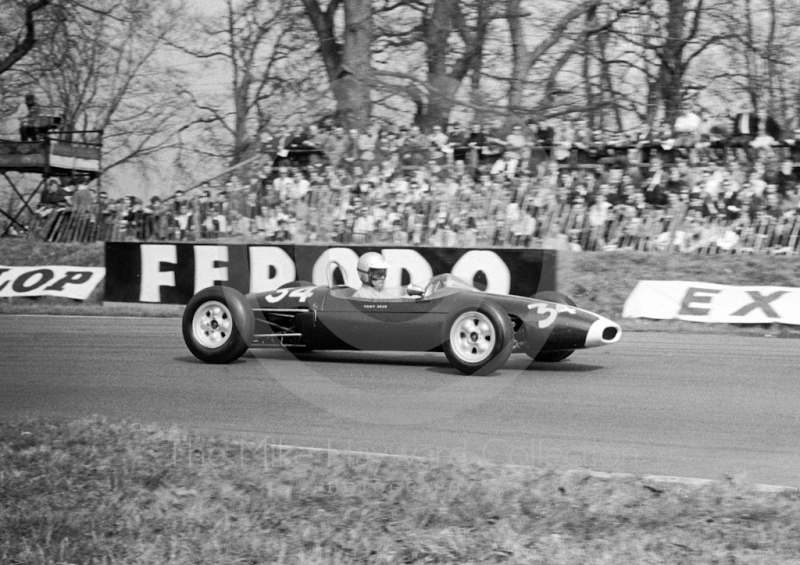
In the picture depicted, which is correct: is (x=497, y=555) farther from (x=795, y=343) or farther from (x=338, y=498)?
(x=795, y=343)

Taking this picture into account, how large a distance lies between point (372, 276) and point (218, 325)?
1517mm

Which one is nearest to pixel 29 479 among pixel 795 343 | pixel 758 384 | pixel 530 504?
pixel 530 504

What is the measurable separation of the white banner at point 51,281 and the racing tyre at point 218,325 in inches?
344

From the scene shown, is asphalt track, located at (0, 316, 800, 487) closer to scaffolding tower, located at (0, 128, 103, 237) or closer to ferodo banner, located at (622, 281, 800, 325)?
ferodo banner, located at (622, 281, 800, 325)

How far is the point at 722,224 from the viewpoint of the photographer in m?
13.9

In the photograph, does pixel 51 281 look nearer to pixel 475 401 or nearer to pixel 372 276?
pixel 372 276

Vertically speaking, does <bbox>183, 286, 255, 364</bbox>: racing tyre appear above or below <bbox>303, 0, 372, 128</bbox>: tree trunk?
below

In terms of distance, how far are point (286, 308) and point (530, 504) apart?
195 inches

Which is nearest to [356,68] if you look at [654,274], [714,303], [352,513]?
[654,274]

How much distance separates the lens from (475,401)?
6.95m

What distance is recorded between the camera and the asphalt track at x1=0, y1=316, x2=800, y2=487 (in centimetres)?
544

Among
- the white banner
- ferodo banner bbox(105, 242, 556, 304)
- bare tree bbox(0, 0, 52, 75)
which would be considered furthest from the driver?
bare tree bbox(0, 0, 52, 75)

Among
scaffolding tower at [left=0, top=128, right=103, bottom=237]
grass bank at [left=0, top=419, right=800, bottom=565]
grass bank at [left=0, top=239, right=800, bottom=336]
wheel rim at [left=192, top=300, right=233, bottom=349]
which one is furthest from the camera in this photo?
scaffolding tower at [left=0, top=128, right=103, bottom=237]

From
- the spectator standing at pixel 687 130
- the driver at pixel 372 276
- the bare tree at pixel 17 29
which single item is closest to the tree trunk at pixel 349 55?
the spectator standing at pixel 687 130
